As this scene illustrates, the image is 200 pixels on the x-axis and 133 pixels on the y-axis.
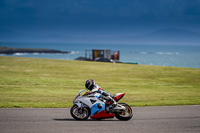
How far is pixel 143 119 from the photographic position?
994cm

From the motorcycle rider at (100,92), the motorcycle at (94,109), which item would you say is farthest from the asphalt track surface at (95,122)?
the motorcycle rider at (100,92)

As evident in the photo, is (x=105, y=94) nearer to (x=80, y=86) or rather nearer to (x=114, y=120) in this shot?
(x=114, y=120)

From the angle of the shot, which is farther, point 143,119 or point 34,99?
point 34,99

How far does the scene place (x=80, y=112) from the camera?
9.75 meters

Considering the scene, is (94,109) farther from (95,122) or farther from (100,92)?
(100,92)

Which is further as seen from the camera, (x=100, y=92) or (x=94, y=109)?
(x=100, y=92)

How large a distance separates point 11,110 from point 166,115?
633 cm

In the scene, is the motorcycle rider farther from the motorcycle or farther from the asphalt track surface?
the asphalt track surface

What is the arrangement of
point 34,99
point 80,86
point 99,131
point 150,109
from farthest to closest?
point 80,86 → point 34,99 → point 150,109 → point 99,131

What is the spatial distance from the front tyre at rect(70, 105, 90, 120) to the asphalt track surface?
0.19 metres

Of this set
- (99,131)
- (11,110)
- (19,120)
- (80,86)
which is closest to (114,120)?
(99,131)

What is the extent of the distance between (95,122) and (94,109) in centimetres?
46

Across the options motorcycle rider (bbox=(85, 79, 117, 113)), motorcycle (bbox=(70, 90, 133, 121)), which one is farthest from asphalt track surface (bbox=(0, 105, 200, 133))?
motorcycle rider (bbox=(85, 79, 117, 113))

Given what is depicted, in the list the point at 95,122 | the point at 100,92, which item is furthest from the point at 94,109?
the point at 100,92
